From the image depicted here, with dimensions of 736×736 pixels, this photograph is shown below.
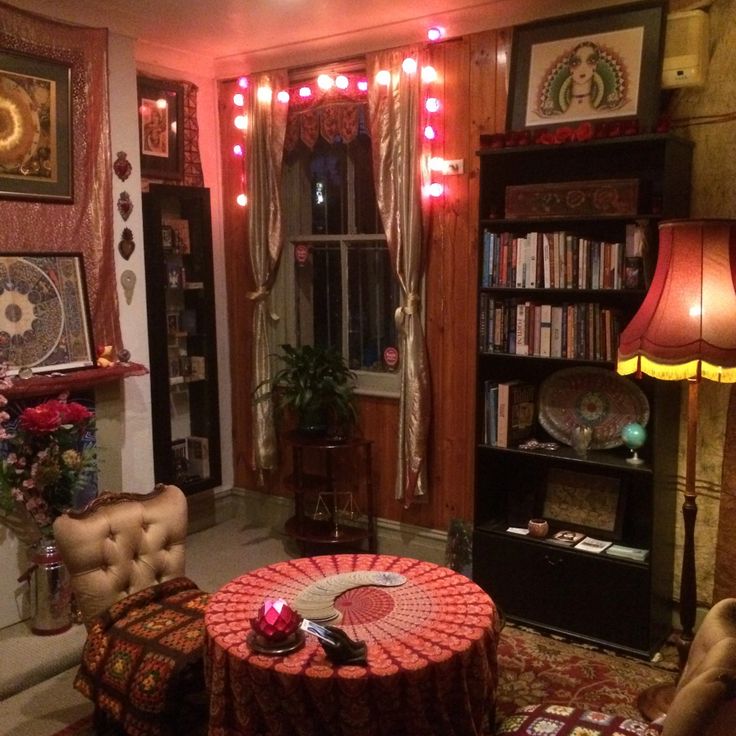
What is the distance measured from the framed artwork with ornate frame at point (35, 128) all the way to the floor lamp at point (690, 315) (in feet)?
8.52

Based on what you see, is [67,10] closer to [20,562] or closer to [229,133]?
[229,133]

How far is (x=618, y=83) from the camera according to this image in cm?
323

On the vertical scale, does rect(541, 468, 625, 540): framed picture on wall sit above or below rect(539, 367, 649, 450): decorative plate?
below

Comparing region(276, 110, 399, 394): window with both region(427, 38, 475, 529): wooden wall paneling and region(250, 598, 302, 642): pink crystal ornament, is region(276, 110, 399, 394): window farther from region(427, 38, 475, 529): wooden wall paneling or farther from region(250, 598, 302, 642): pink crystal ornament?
region(250, 598, 302, 642): pink crystal ornament

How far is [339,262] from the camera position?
4.55 meters

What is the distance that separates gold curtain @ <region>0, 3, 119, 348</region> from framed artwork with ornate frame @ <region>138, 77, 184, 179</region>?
1.57 ft

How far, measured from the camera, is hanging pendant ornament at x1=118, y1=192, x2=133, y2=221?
154 inches

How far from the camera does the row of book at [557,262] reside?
3.17 m

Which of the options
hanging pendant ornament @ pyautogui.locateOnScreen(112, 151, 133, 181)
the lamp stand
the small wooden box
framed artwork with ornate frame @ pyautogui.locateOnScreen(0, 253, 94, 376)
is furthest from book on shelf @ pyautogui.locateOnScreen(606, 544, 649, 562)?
hanging pendant ornament @ pyautogui.locateOnScreen(112, 151, 133, 181)

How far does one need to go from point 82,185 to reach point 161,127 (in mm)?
810

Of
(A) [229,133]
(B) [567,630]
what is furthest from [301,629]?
(A) [229,133]

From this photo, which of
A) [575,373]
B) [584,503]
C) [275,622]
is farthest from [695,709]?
[575,373]

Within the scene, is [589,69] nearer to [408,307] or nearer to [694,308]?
[694,308]

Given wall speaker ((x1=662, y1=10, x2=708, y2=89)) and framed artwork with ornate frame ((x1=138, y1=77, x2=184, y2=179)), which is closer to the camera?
wall speaker ((x1=662, y1=10, x2=708, y2=89))
